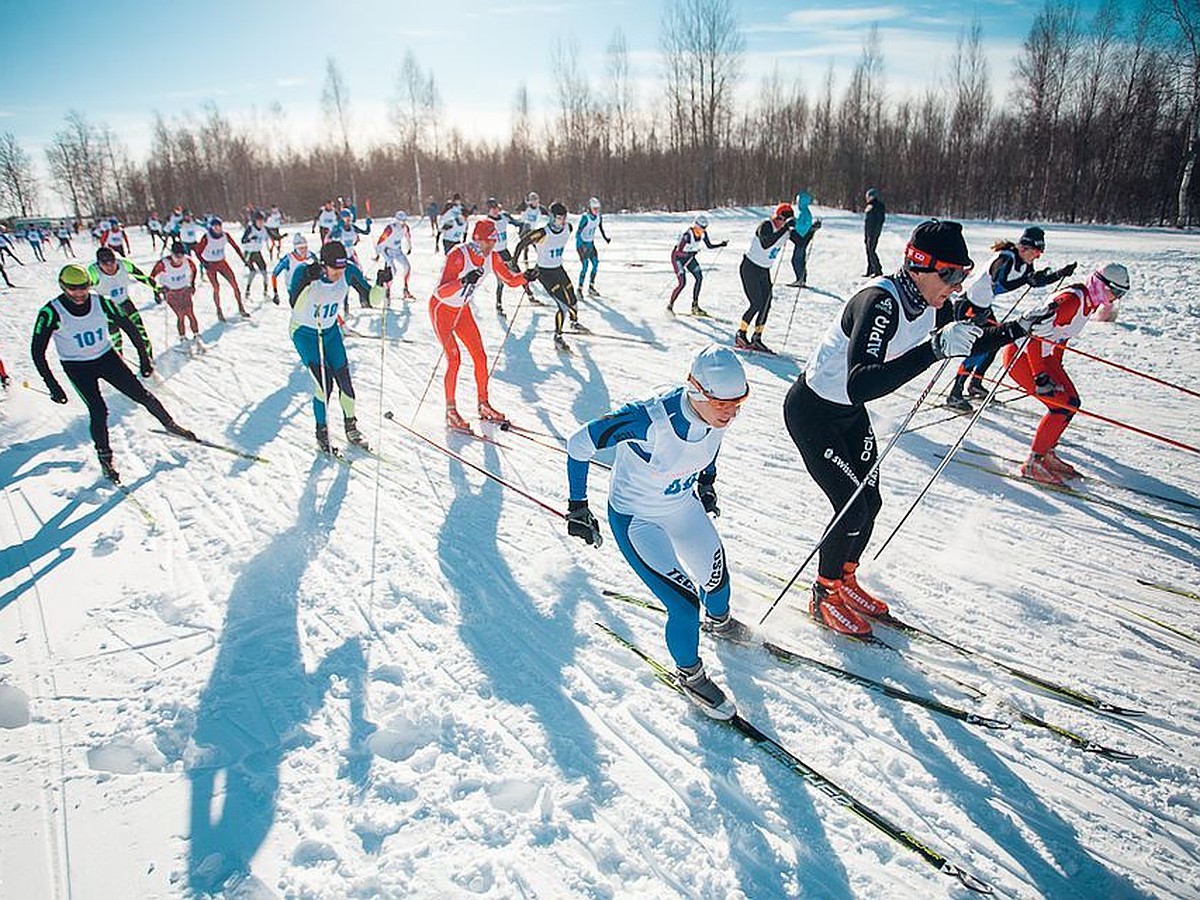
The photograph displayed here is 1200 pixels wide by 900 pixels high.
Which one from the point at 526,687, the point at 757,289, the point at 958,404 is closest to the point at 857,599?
the point at 526,687

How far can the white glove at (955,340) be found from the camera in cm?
294

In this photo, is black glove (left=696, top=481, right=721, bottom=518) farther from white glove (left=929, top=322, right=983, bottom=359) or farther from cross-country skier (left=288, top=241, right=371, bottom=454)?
cross-country skier (left=288, top=241, right=371, bottom=454)

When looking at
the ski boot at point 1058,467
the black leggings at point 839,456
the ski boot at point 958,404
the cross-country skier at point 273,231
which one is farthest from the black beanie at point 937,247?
the cross-country skier at point 273,231

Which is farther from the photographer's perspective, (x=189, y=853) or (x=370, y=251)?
(x=370, y=251)

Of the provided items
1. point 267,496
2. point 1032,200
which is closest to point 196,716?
point 267,496

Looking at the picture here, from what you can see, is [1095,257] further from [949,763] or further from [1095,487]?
[949,763]

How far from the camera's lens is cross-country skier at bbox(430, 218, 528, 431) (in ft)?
23.3

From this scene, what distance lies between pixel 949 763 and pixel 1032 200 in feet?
133

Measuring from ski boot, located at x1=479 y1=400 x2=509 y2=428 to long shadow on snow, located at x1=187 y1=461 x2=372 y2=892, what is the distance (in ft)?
9.95

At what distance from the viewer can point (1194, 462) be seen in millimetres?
6117

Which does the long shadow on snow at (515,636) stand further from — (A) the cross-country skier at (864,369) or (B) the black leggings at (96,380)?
(B) the black leggings at (96,380)

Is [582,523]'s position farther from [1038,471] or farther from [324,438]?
[1038,471]

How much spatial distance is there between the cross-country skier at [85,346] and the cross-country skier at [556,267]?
559 centimetres

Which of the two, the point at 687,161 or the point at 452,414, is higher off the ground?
the point at 687,161
